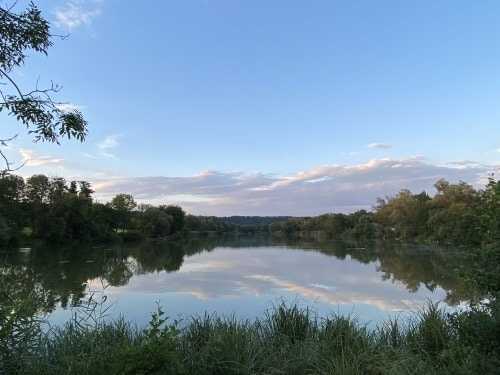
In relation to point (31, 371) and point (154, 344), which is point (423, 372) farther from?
point (31, 371)

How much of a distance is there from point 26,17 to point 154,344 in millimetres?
3606

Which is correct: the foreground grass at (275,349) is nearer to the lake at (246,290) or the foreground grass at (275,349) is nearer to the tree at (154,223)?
the lake at (246,290)

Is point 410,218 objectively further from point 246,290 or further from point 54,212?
point 246,290

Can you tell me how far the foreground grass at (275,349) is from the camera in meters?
4.19

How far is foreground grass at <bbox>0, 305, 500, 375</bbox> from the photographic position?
4190 millimetres

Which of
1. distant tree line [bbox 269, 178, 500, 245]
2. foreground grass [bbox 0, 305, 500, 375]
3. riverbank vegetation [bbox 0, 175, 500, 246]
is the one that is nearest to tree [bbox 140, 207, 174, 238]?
riverbank vegetation [bbox 0, 175, 500, 246]

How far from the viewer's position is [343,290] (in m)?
20.9

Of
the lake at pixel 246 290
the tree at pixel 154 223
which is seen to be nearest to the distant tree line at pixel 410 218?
the lake at pixel 246 290

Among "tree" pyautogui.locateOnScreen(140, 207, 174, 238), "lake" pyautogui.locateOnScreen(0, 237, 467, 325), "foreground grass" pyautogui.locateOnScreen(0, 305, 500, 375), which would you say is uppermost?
"tree" pyautogui.locateOnScreen(140, 207, 174, 238)

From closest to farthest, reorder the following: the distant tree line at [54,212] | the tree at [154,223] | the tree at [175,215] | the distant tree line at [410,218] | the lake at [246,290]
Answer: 1. the lake at [246,290]
2. the distant tree line at [54,212]
3. the distant tree line at [410,218]
4. the tree at [154,223]
5. the tree at [175,215]

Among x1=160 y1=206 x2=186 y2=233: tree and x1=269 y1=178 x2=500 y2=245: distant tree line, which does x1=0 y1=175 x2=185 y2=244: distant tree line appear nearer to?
x1=160 y1=206 x2=186 y2=233: tree

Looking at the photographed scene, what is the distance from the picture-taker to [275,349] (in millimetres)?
6906

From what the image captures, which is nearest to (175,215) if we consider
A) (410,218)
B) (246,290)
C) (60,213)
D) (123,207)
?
(123,207)

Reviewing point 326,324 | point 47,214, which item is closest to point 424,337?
point 326,324
